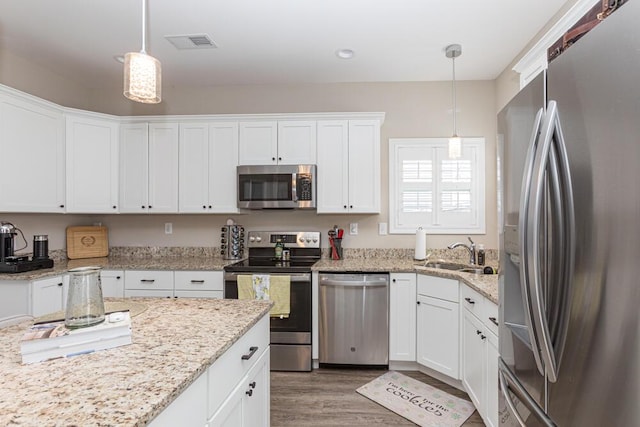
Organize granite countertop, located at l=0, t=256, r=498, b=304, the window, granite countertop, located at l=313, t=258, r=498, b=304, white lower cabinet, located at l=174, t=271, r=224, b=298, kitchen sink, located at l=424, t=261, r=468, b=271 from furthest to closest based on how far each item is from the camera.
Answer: the window
kitchen sink, located at l=424, t=261, r=468, b=271
white lower cabinet, located at l=174, t=271, r=224, b=298
granite countertop, located at l=0, t=256, r=498, b=304
granite countertop, located at l=313, t=258, r=498, b=304

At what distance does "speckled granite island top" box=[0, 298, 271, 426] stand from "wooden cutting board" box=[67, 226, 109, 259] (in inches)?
98.9

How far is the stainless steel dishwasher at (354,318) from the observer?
290 cm

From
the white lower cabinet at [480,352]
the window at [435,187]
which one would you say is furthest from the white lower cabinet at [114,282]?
the white lower cabinet at [480,352]

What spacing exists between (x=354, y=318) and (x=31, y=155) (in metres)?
3.02

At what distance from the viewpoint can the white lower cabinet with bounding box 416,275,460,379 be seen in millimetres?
2625

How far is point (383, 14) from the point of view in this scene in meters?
2.38

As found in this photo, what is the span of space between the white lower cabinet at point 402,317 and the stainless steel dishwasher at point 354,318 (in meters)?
0.06

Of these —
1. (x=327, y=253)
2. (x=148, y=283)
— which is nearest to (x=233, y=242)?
(x=148, y=283)

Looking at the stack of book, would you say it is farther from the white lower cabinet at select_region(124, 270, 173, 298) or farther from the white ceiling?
the white ceiling

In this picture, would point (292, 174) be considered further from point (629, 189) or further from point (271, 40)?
point (629, 189)

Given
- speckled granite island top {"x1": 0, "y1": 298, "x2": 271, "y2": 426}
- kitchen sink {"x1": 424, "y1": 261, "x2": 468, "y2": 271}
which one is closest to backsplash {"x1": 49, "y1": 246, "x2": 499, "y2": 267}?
kitchen sink {"x1": 424, "y1": 261, "x2": 468, "y2": 271}

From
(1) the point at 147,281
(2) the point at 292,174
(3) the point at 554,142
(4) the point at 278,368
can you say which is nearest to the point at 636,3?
(3) the point at 554,142

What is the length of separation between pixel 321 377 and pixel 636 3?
2.88m

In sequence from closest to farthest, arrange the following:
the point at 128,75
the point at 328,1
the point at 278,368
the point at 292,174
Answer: the point at 128,75, the point at 328,1, the point at 278,368, the point at 292,174
